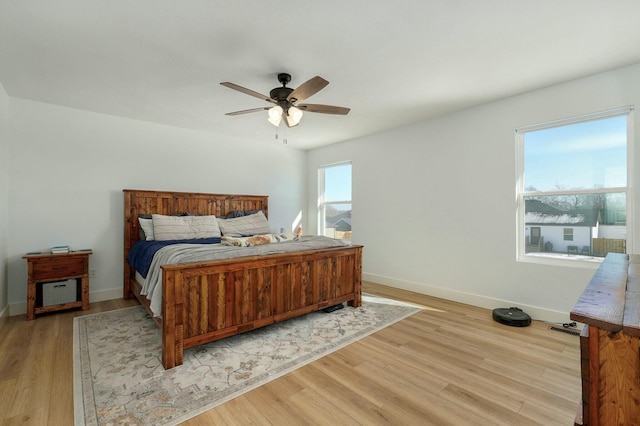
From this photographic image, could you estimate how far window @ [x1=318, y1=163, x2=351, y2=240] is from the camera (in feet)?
17.6

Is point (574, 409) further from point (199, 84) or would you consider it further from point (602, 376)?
point (199, 84)

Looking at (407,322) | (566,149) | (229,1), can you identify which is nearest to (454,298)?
(407,322)

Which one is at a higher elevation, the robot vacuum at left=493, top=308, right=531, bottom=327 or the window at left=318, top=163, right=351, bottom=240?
the window at left=318, top=163, right=351, bottom=240

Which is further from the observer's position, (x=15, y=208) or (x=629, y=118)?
(x=15, y=208)

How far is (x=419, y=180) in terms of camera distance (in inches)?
163

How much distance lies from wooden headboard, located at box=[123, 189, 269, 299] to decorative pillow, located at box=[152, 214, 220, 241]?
0.39m

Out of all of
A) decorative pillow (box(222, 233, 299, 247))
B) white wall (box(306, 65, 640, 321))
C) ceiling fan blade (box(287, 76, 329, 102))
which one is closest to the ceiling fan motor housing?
ceiling fan blade (box(287, 76, 329, 102))

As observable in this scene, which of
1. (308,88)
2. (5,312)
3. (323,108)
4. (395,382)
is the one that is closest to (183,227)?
(5,312)

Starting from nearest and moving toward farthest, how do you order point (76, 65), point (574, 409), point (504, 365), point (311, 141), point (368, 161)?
point (574, 409), point (504, 365), point (76, 65), point (368, 161), point (311, 141)

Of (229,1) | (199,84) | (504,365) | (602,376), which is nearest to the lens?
(602,376)

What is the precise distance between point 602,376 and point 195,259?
93.6 inches

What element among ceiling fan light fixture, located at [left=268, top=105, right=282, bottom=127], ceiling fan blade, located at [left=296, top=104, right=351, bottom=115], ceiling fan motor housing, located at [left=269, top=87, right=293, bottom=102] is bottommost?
ceiling fan light fixture, located at [left=268, top=105, right=282, bottom=127]

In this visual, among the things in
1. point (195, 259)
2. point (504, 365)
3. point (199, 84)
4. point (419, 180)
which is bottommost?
point (504, 365)

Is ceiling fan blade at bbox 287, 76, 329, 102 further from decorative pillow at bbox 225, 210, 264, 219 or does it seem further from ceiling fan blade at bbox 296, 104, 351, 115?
decorative pillow at bbox 225, 210, 264, 219
